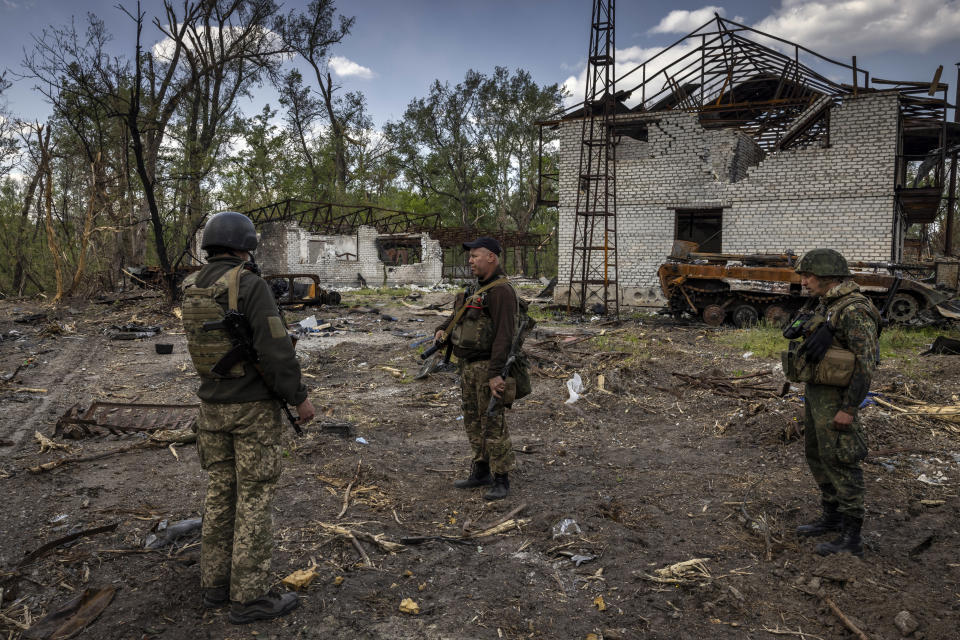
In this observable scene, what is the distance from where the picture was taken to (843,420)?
3.08 meters

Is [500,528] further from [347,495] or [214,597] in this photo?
[214,597]

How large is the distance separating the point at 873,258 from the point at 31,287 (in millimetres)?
29594

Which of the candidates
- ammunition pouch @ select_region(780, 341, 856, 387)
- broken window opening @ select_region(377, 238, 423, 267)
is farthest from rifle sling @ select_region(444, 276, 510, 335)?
broken window opening @ select_region(377, 238, 423, 267)

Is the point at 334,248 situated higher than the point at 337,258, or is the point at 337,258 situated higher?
A: the point at 334,248

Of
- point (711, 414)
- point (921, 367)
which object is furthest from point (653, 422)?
point (921, 367)

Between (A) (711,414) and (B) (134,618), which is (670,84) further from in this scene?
(B) (134,618)

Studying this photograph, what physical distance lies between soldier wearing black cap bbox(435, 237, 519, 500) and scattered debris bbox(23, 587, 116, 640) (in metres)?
2.27

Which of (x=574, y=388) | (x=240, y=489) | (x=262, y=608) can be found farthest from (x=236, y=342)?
(x=574, y=388)

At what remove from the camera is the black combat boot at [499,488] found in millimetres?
4023

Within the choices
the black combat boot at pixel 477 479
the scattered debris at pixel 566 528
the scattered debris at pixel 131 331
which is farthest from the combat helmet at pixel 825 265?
the scattered debris at pixel 131 331

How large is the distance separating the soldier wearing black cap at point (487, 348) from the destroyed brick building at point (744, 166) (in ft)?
35.3

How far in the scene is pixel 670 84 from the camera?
15672 mm

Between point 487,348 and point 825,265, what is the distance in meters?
2.11

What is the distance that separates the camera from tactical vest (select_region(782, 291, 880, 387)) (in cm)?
309
